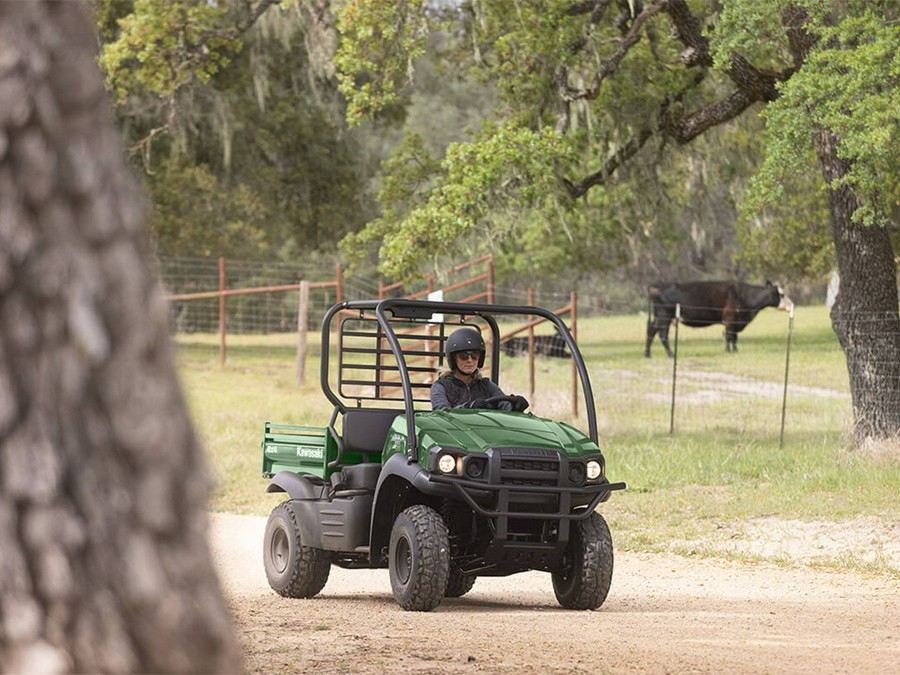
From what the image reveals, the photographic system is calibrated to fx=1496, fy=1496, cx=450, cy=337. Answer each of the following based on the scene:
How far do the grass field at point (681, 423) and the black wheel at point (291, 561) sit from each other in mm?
2524

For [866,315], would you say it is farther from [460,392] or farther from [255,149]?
[255,149]

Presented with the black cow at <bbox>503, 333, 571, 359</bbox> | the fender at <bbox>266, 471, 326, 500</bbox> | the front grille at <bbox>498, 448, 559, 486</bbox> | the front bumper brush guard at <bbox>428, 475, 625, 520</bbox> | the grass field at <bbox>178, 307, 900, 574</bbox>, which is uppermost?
the front grille at <bbox>498, 448, 559, 486</bbox>

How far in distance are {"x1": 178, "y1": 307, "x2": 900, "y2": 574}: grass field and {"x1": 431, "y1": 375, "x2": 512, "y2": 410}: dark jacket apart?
2540 millimetres

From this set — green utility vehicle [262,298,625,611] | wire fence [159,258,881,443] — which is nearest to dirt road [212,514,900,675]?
green utility vehicle [262,298,625,611]

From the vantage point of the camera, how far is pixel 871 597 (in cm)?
916

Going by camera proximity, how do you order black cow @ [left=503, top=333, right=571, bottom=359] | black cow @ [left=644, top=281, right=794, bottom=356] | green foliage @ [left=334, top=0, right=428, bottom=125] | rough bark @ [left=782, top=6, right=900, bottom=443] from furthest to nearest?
black cow @ [left=644, top=281, right=794, bottom=356]
black cow @ [left=503, top=333, right=571, bottom=359]
green foliage @ [left=334, top=0, right=428, bottom=125]
rough bark @ [left=782, top=6, right=900, bottom=443]

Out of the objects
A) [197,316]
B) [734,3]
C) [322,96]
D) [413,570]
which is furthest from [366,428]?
[197,316]

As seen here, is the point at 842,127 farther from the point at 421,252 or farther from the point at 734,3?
the point at 421,252

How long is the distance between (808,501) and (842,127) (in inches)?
131

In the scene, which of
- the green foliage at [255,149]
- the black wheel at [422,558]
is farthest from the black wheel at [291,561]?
the green foliage at [255,149]

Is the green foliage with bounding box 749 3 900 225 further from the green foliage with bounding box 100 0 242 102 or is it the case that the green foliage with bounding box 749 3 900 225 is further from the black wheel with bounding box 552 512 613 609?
the green foliage with bounding box 100 0 242 102

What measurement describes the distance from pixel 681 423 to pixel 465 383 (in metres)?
11.3

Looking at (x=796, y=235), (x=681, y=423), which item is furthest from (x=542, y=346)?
(x=681, y=423)

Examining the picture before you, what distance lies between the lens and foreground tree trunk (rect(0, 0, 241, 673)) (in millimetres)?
2646
